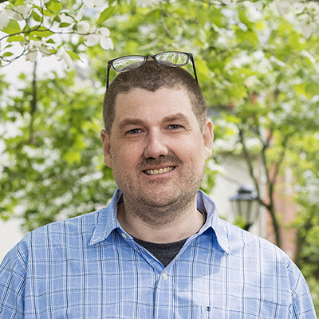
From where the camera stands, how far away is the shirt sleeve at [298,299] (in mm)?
1847

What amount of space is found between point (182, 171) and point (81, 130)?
356 cm

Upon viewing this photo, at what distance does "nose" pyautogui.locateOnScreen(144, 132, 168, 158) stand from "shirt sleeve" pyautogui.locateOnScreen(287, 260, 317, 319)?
0.77 m

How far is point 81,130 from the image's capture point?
17.1ft

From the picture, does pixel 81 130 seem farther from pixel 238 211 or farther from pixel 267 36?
pixel 267 36

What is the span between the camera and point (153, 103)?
1.87 m

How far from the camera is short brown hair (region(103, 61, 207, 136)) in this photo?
6.33 feet

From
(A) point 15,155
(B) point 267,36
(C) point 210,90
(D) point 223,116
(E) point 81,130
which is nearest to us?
(C) point 210,90

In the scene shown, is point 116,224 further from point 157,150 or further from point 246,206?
point 246,206

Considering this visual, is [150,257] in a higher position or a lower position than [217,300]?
higher

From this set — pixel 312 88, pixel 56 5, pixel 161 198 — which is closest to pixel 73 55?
pixel 56 5

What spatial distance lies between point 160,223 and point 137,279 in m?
0.28

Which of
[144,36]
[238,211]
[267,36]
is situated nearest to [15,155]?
[144,36]

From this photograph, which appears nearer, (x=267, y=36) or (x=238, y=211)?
(x=238, y=211)

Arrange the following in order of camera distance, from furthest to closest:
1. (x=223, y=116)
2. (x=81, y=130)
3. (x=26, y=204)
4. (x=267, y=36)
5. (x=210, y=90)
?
A: (x=26, y=204), (x=267, y=36), (x=81, y=130), (x=223, y=116), (x=210, y=90)
